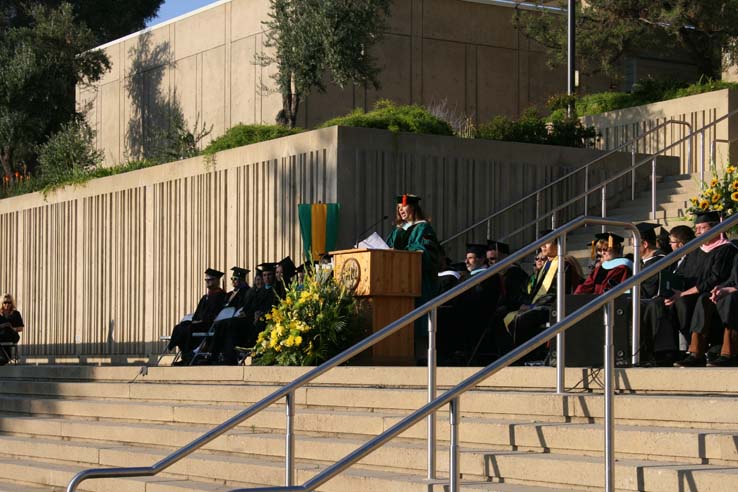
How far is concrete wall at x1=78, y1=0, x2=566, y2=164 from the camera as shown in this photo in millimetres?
24906

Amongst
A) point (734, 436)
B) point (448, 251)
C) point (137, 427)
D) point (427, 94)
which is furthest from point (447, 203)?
point (734, 436)

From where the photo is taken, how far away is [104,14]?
47000 millimetres

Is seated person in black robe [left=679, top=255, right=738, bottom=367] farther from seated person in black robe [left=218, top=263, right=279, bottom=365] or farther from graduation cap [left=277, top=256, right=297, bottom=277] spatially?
graduation cap [left=277, top=256, right=297, bottom=277]

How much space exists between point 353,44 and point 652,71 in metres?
8.62

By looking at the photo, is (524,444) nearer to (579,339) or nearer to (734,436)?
(579,339)

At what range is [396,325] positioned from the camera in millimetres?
7469

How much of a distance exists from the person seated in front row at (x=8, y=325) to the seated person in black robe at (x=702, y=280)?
493 inches

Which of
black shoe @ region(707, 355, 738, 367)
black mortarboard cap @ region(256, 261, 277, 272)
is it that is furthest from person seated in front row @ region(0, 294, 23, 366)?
black shoe @ region(707, 355, 738, 367)

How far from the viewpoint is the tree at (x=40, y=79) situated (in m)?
31.1

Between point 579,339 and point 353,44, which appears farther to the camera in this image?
point 353,44

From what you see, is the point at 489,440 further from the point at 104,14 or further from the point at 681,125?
the point at 104,14

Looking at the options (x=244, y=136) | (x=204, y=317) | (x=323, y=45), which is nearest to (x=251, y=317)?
(x=204, y=317)

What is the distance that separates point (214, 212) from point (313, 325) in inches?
260

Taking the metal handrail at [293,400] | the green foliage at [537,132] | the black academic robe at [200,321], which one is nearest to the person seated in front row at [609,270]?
the metal handrail at [293,400]
